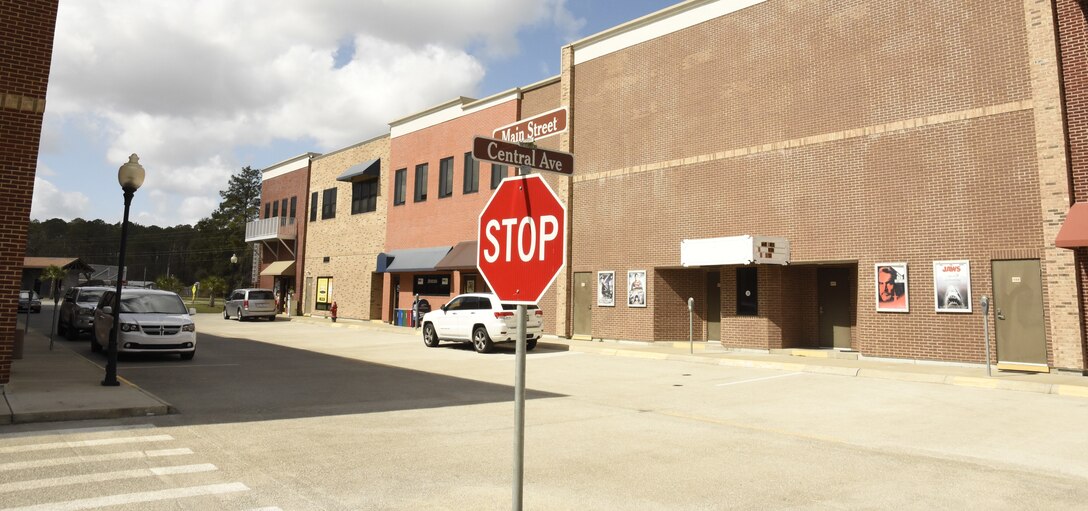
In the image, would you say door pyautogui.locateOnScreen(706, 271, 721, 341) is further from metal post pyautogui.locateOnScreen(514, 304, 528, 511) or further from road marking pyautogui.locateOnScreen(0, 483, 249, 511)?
metal post pyautogui.locateOnScreen(514, 304, 528, 511)

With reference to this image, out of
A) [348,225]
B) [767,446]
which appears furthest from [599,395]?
[348,225]

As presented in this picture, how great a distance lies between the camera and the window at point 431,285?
30.5 meters

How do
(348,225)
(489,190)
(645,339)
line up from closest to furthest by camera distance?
(645,339)
(489,190)
(348,225)

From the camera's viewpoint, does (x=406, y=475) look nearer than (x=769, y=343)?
Yes

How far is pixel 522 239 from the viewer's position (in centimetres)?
370

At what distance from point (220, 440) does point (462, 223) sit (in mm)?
22806

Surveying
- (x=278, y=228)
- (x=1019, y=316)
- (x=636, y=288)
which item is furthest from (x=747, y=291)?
(x=278, y=228)

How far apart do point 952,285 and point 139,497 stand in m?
17.2

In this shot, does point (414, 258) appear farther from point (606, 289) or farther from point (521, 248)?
point (521, 248)

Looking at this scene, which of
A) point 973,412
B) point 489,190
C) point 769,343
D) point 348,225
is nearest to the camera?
point 973,412

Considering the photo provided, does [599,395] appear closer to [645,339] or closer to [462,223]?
[645,339]

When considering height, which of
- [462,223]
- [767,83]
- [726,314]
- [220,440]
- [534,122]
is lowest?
[220,440]

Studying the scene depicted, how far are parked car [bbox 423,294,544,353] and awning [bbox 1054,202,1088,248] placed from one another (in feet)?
41.7

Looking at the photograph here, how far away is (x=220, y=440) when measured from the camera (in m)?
7.26
